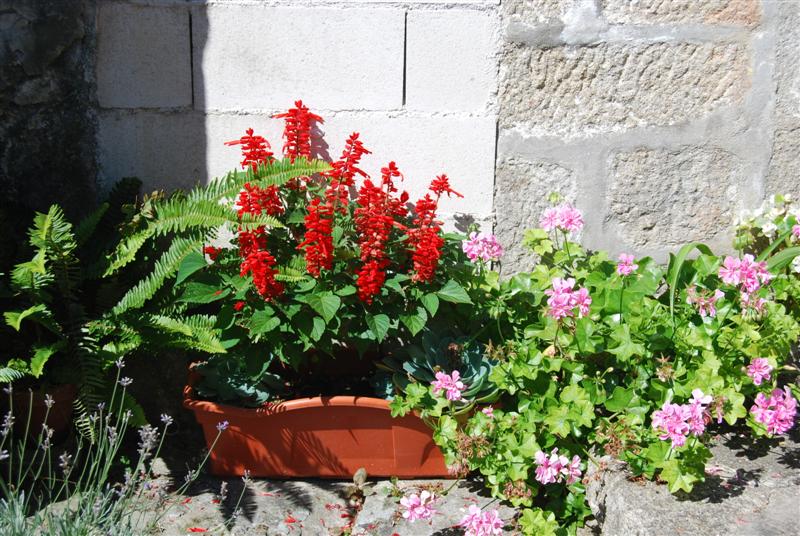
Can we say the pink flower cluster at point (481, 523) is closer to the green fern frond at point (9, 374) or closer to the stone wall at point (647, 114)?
the stone wall at point (647, 114)

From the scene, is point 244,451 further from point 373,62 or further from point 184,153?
point 373,62

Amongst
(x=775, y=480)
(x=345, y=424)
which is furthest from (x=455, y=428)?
(x=775, y=480)

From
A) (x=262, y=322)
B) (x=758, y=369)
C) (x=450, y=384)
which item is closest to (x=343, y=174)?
(x=262, y=322)

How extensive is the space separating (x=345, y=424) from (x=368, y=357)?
45 cm

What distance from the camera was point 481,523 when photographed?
8.22 ft

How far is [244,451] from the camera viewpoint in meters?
2.99

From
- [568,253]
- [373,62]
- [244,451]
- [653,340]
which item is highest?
[373,62]

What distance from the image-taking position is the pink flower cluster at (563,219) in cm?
302

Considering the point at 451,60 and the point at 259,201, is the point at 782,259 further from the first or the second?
the point at 259,201

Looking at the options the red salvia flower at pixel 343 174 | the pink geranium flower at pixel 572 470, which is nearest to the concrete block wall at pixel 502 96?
the red salvia flower at pixel 343 174

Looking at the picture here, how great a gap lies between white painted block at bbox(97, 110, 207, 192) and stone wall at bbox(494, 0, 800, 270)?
125cm

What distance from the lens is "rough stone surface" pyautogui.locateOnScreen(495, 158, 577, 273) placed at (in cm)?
324

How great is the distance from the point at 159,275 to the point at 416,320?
955 mm

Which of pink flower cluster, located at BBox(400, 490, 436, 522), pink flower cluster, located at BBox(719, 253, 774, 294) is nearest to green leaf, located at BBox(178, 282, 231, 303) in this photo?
pink flower cluster, located at BBox(400, 490, 436, 522)
